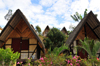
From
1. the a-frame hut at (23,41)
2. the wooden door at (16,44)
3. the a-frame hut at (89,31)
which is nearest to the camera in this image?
the a-frame hut at (89,31)

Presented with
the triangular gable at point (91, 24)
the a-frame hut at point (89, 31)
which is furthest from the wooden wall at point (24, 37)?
the triangular gable at point (91, 24)

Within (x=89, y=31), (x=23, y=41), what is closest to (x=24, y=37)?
(x=23, y=41)

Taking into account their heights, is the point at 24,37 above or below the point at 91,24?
below

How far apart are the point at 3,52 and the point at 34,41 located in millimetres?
4251

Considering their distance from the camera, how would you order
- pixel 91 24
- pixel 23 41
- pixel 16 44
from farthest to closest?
pixel 23 41
pixel 16 44
pixel 91 24

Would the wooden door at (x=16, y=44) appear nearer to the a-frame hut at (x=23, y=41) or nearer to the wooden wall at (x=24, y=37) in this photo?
the a-frame hut at (x=23, y=41)

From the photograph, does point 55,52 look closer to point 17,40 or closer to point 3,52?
point 3,52

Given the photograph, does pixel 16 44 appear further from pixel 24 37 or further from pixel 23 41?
pixel 24 37

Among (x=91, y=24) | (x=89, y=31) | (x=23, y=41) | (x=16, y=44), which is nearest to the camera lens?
(x=91, y=24)

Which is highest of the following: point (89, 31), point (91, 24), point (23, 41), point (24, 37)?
point (91, 24)

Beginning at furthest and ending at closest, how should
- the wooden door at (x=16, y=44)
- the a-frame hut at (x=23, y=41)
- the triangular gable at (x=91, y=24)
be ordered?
1. the wooden door at (x=16, y=44)
2. the a-frame hut at (x=23, y=41)
3. the triangular gable at (x=91, y=24)

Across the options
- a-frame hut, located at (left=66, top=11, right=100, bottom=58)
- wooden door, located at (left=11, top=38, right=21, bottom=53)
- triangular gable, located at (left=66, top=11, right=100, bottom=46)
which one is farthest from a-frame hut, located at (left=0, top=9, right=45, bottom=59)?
triangular gable, located at (left=66, top=11, right=100, bottom=46)

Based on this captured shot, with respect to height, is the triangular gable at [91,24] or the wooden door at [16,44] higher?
the triangular gable at [91,24]

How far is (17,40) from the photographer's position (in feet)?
29.3
